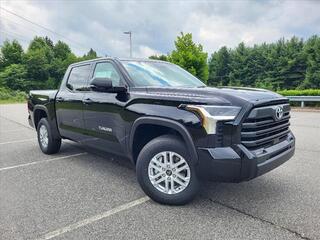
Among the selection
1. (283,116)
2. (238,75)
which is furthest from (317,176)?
(238,75)

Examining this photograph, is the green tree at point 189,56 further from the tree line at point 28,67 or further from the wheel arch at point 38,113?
the tree line at point 28,67

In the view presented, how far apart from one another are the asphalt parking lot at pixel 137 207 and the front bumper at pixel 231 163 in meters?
0.46

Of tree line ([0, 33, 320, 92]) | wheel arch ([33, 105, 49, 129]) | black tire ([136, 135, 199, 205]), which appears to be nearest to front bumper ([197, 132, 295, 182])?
black tire ([136, 135, 199, 205])

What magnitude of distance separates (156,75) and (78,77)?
1.70m

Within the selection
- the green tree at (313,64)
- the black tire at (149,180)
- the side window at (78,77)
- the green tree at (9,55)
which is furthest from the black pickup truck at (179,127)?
the green tree at (9,55)

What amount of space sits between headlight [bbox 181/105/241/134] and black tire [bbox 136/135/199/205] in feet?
1.35

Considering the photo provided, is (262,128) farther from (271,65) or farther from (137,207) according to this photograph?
(271,65)

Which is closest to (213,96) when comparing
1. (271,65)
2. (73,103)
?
(73,103)

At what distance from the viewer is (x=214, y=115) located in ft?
9.98

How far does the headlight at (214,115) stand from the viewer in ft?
9.90

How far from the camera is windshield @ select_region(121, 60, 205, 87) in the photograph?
4125 millimetres

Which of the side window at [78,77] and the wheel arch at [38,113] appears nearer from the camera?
the side window at [78,77]

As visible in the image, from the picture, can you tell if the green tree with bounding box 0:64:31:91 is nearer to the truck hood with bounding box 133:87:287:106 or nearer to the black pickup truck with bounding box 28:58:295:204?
the black pickup truck with bounding box 28:58:295:204

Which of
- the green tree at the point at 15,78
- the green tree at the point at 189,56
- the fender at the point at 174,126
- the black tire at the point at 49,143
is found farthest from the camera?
the green tree at the point at 15,78
